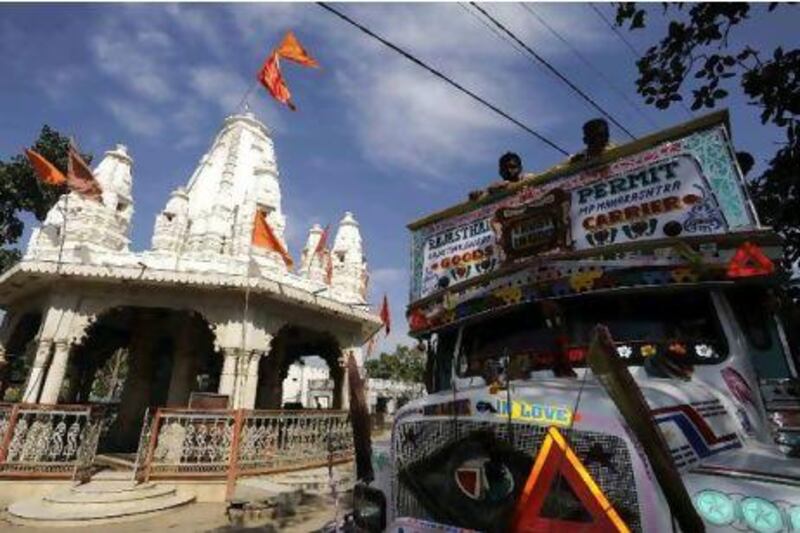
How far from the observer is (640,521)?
2.33 m

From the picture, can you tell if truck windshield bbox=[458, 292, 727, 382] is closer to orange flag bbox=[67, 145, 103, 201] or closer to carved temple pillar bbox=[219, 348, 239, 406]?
carved temple pillar bbox=[219, 348, 239, 406]

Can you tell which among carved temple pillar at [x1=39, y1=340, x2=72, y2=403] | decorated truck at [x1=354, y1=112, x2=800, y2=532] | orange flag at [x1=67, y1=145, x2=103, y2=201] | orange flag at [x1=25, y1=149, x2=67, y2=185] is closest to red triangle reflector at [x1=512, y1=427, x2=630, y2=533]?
decorated truck at [x1=354, y1=112, x2=800, y2=532]

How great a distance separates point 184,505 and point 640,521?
10389 mm

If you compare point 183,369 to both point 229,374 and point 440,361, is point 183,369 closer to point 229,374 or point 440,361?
point 229,374

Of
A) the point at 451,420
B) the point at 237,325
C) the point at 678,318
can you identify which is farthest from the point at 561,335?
the point at 237,325

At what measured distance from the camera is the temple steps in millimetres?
8773

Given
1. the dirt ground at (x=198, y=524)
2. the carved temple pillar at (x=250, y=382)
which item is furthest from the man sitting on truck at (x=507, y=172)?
the carved temple pillar at (x=250, y=382)

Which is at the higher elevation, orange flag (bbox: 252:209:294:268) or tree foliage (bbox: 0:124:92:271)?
tree foliage (bbox: 0:124:92:271)

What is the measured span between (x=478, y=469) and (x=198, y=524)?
317 inches

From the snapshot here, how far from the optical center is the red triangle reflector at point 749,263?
3365mm

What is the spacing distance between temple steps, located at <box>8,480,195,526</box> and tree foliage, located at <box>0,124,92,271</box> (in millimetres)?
19225

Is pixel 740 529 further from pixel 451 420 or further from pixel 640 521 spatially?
pixel 451 420

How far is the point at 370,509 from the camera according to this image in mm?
3611

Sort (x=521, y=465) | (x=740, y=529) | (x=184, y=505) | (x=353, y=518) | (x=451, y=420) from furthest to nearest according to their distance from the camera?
(x=184, y=505)
(x=353, y=518)
(x=451, y=420)
(x=521, y=465)
(x=740, y=529)
